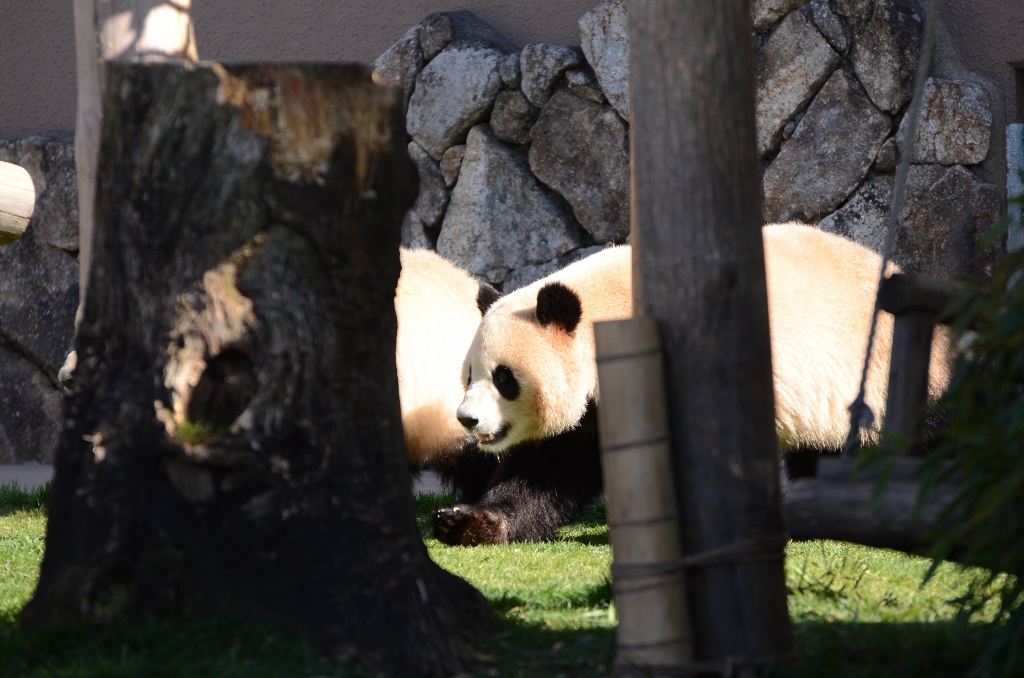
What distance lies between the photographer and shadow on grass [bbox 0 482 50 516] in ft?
17.1

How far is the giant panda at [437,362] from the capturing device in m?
4.58

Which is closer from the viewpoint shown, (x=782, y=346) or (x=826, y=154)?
(x=782, y=346)

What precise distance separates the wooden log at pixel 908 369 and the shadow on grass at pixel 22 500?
4264mm

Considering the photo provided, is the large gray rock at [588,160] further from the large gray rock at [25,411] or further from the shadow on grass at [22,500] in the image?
the large gray rock at [25,411]

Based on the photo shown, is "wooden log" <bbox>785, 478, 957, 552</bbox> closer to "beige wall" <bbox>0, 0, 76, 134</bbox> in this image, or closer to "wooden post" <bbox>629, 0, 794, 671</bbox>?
"wooden post" <bbox>629, 0, 794, 671</bbox>

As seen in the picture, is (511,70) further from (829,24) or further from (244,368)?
(244,368)

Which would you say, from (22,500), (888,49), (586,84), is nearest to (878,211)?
(888,49)

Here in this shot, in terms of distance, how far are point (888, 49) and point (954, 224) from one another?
0.99 meters

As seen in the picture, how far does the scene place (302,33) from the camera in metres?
6.87

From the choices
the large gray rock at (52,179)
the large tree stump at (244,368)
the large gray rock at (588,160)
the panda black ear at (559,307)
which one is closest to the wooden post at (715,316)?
the large tree stump at (244,368)

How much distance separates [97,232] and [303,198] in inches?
18.8

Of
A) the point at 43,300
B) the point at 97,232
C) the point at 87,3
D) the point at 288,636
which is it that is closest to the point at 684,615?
the point at 288,636

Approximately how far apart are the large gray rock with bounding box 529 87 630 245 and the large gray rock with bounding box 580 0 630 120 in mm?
155

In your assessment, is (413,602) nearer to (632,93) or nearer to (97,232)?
(97,232)
